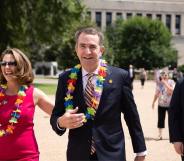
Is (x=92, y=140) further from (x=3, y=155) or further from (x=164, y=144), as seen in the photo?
(x=164, y=144)

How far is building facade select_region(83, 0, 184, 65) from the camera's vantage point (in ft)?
388

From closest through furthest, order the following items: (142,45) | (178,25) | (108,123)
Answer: (108,123) → (142,45) → (178,25)

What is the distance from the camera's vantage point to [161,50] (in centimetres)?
9194

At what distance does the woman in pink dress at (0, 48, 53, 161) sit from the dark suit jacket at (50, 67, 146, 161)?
1.76ft

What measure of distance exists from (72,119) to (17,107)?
43.1 inches

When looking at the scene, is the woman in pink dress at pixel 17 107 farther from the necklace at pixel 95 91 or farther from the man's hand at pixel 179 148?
the man's hand at pixel 179 148

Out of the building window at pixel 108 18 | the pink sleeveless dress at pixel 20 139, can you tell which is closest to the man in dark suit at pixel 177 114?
the pink sleeveless dress at pixel 20 139

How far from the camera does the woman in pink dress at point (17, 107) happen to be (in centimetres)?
548

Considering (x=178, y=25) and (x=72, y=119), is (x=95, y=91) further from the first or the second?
(x=178, y=25)

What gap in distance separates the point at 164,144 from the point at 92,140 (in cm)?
890

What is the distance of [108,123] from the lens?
4.98 meters

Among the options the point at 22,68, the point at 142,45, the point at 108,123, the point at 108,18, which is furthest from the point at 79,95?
the point at 108,18

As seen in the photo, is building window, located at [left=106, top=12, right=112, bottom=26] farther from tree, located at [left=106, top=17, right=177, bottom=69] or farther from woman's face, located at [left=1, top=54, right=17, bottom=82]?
woman's face, located at [left=1, top=54, right=17, bottom=82]

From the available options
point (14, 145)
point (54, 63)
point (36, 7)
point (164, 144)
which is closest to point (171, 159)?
point (164, 144)
